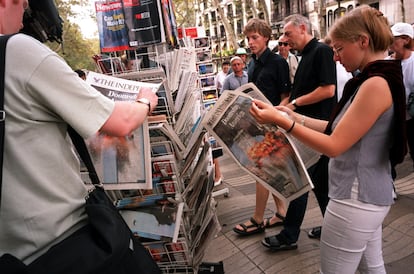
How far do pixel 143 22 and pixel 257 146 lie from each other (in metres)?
0.98

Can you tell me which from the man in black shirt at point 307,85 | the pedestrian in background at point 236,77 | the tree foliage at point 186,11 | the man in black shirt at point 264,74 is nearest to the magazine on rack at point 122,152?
the man in black shirt at point 307,85

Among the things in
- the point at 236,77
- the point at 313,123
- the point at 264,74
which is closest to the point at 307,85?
the point at 264,74

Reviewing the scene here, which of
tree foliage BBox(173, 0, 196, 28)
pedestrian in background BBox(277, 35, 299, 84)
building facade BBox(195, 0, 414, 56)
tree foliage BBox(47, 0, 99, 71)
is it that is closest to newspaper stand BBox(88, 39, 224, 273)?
pedestrian in background BBox(277, 35, 299, 84)

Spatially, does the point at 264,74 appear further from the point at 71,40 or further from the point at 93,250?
the point at 71,40

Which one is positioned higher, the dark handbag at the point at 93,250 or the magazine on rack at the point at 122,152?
the magazine on rack at the point at 122,152

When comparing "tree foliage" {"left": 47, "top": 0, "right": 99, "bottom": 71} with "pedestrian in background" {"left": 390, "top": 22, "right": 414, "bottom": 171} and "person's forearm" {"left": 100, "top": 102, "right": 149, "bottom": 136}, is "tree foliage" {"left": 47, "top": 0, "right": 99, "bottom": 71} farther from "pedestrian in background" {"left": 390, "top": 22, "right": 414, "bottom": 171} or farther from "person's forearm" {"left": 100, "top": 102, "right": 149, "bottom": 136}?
"person's forearm" {"left": 100, "top": 102, "right": 149, "bottom": 136}

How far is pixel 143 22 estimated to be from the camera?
1.87 m

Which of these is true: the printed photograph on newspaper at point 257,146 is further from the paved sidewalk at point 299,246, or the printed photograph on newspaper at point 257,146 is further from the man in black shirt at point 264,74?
the man in black shirt at point 264,74

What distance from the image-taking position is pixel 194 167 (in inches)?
77.3

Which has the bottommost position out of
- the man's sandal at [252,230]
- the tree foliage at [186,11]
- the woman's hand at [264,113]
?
the man's sandal at [252,230]

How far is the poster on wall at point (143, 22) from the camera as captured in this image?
1859 millimetres

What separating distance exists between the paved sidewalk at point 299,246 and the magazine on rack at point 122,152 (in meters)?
1.49

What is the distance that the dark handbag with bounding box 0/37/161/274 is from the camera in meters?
0.89

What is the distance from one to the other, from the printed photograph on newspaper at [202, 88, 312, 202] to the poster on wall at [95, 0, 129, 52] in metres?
0.84
